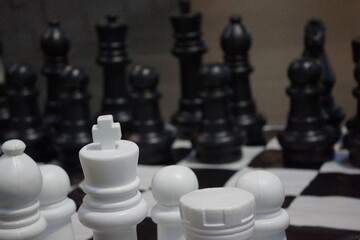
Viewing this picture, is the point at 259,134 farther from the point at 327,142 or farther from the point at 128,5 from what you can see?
the point at 128,5

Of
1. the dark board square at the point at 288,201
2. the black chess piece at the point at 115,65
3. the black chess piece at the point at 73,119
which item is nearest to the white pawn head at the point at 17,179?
the dark board square at the point at 288,201

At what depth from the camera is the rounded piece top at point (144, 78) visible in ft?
5.51

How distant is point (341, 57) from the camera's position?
7.90ft

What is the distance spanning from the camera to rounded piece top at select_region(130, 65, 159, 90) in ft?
5.51

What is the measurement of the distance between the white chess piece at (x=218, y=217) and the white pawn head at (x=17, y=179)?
0.58 ft

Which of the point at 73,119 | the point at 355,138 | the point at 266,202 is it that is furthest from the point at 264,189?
the point at 73,119

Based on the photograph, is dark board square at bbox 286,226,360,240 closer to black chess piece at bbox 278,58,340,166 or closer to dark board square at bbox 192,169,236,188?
dark board square at bbox 192,169,236,188

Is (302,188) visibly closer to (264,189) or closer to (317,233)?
(317,233)

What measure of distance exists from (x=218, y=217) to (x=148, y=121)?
954 mm

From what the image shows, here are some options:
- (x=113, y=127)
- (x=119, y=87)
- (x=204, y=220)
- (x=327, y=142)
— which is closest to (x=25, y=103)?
(x=119, y=87)

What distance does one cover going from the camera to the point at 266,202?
3.02 ft

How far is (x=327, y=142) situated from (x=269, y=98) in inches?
36.5

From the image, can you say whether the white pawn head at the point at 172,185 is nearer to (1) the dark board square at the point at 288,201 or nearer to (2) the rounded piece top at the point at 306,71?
(1) the dark board square at the point at 288,201

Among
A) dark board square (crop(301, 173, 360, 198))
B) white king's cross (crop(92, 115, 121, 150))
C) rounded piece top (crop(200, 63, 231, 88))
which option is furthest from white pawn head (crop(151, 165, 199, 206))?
rounded piece top (crop(200, 63, 231, 88))
